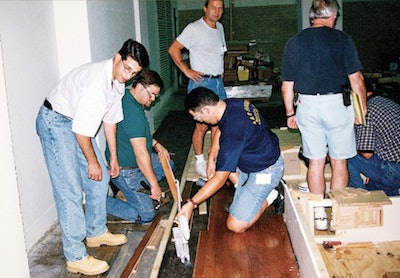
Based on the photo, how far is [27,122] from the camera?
11.1 feet

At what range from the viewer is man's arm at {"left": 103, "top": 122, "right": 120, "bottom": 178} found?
3295 millimetres

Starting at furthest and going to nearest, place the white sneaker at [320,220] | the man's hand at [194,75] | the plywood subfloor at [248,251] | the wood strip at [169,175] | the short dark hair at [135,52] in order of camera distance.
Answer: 1. the man's hand at [194,75]
2. the wood strip at [169,175]
3. the white sneaker at [320,220]
4. the plywood subfloor at [248,251]
5. the short dark hair at [135,52]

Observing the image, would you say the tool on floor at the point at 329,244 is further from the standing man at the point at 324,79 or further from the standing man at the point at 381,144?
the standing man at the point at 381,144

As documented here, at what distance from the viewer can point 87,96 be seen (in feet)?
8.83

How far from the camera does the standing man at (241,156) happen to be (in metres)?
2.96

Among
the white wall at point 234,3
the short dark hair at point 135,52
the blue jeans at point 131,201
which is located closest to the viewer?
the short dark hair at point 135,52

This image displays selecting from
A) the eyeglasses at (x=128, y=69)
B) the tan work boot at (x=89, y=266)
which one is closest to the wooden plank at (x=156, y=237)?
the tan work boot at (x=89, y=266)

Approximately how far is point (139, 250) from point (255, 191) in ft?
3.07

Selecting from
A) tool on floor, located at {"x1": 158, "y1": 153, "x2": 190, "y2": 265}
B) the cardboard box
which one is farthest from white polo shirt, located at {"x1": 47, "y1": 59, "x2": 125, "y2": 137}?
the cardboard box

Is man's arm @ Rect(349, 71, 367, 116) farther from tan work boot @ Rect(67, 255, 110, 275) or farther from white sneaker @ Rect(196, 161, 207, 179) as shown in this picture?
tan work boot @ Rect(67, 255, 110, 275)

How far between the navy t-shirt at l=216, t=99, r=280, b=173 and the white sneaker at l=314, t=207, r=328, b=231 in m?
0.54

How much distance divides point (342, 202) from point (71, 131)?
1.89 m

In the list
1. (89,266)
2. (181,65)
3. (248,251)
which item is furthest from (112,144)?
(181,65)

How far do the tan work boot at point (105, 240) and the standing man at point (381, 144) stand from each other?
1989mm
